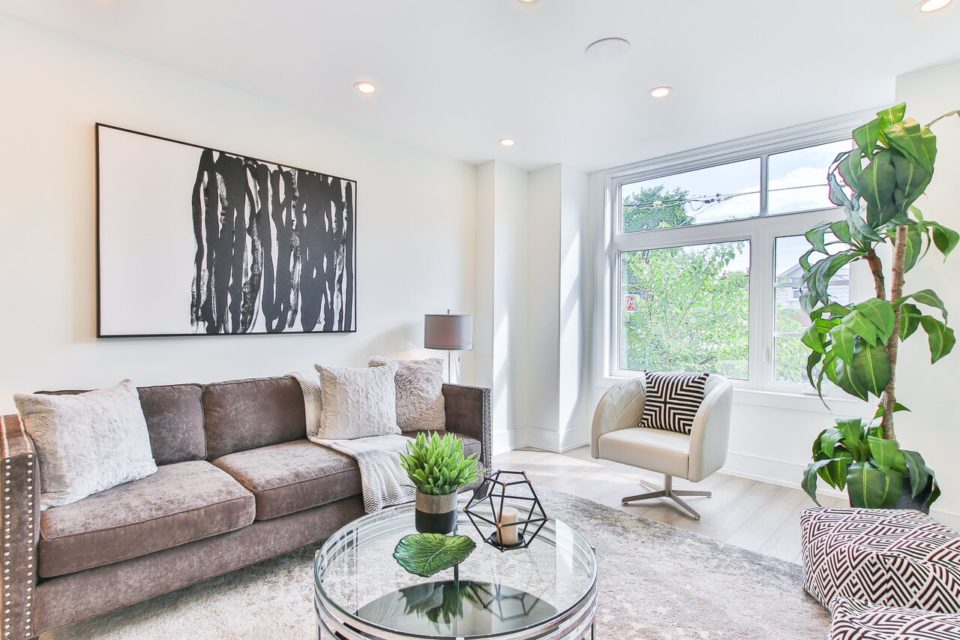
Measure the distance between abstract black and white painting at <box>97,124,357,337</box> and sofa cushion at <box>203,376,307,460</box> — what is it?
431 mm

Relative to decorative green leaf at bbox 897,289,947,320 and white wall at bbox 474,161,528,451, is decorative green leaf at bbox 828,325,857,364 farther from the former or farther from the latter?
white wall at bbox 474,161,528,451

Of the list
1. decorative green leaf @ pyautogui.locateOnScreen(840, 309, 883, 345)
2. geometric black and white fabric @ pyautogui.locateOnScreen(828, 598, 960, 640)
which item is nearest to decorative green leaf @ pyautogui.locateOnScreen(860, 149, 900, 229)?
decorative green leaf @ pyautogui.locateOnScreen(840, 309, 883, 345)

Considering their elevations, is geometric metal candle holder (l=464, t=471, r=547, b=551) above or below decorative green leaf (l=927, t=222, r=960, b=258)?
below

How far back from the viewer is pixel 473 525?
6.46 feet

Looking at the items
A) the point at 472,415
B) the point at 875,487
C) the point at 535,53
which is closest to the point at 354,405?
the point at 472,415

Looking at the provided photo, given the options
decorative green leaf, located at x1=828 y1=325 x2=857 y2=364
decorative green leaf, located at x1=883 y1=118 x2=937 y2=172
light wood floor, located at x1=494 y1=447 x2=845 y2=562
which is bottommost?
light wood floor, located at x1=494 y1=447 x2=845 y2=562

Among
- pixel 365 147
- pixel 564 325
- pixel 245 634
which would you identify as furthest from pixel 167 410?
pixel 564 325

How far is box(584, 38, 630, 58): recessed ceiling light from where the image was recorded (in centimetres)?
252

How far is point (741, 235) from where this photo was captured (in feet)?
13.0

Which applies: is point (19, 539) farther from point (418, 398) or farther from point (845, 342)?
point (845, 342)

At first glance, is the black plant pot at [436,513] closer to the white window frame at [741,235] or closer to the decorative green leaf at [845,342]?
the decorative green leaf at [845,342]

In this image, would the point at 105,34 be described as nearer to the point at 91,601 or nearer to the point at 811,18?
the point at 91,601

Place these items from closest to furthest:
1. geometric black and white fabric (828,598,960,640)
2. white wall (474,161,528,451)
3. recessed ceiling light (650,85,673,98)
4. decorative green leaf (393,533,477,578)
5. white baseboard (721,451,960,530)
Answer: geometric black and white fabric (828,598,960,640)
decorative green leaf (393,533,477,578)
recessed ceiling light (650,85,673,98)
white baseboard (721,451,960,530)
white wall (474,161,528,451)

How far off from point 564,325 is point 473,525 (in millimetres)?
2861
